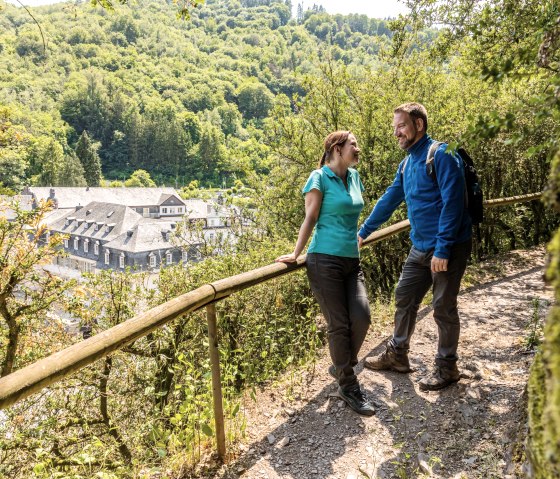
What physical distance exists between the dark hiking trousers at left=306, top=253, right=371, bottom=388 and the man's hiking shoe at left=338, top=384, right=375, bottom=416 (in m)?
0.17

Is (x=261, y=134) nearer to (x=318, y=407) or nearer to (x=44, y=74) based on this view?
(x=318, y=407)

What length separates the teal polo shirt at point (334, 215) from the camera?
3027mm

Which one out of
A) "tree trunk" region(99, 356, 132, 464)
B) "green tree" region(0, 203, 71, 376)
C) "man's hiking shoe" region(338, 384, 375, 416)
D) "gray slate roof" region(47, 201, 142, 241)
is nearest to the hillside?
"gray slate roof" region(47, 201, 142, 241)

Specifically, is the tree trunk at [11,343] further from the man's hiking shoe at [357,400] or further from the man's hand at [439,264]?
A: the man's hand at [439,264]

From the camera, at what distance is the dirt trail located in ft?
8.61

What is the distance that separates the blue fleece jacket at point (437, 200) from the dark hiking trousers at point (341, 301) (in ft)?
1.74

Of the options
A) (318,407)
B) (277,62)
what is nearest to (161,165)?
(277,62)

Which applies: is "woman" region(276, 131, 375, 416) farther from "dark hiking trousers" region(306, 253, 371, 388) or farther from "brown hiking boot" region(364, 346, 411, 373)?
"brown hiking boot" region(364, 346, 411, 373)

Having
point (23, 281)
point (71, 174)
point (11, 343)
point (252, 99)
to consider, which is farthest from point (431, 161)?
point (252, 99)

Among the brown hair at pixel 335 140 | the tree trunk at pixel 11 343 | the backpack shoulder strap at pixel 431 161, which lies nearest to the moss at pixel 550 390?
the backpack shoulder strap at pixel 431 161

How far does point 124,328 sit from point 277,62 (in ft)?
576

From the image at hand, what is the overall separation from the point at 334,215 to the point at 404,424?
4.75 feet

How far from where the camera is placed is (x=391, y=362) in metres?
3.72

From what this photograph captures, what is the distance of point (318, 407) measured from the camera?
3.38m
